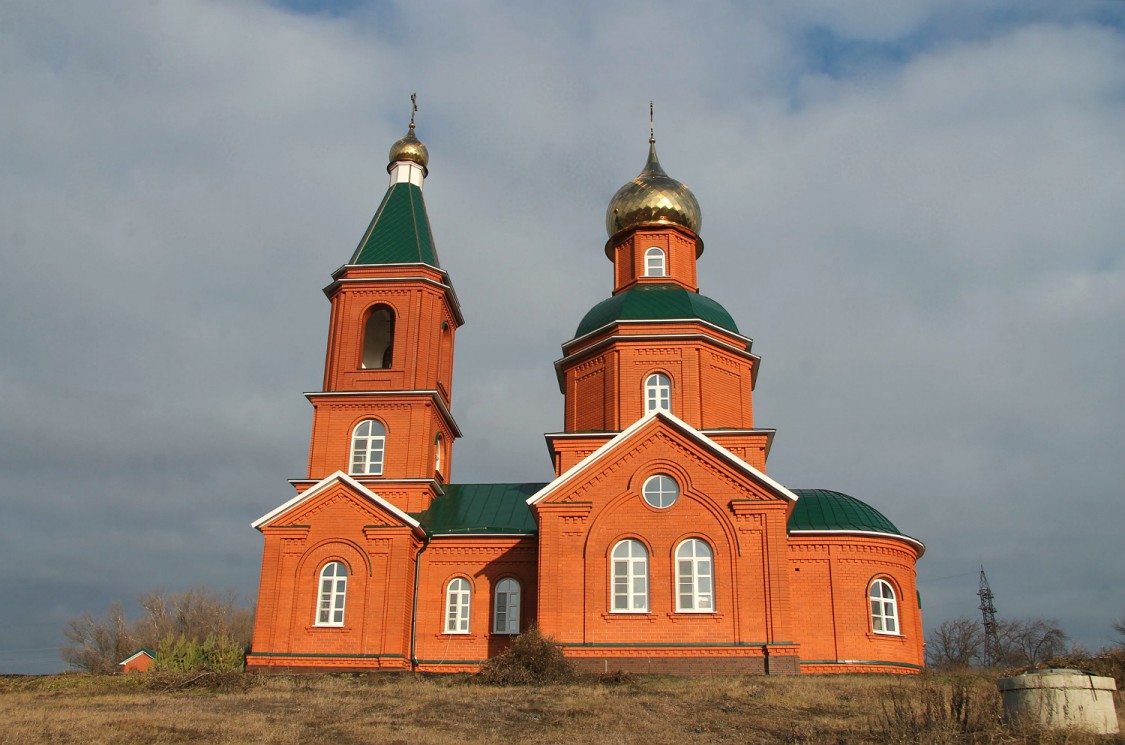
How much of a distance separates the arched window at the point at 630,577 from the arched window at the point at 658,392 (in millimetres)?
4789

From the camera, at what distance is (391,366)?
26625 millimetres

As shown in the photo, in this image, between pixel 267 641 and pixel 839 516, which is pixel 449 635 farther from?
pixel 839 516

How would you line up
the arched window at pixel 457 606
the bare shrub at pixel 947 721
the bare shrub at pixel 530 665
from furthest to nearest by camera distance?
the arched window at pixel 457 606
the bare shrub at pixel 530 665
the bare shrub at pixel 947 721

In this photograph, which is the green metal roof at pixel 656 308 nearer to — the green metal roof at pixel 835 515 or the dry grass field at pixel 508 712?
the green metal roof at pixel 835 515

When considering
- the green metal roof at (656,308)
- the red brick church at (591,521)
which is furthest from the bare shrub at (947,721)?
the green metal roof at (656,308)

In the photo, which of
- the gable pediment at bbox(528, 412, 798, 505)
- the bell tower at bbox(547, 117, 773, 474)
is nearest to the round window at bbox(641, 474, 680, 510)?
the gable pediment at bbox(528, 412, 798, 505)

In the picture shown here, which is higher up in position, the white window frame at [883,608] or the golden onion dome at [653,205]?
the golden onion dome at [653,205]

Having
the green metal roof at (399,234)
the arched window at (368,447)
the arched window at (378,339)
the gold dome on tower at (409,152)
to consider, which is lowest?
the arched window at (368,447)

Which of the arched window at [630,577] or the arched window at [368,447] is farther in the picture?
the arched window at [368,447]

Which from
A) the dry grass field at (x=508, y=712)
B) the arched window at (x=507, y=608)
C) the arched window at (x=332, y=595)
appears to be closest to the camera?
the dry grass field at (x=508, y=712)

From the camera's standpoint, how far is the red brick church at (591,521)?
69.0 ft

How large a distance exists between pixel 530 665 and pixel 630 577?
10.6ft

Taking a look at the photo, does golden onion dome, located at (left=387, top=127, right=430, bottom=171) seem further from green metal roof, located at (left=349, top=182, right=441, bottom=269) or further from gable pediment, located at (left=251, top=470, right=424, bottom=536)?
gable pediment, located at (left=251, top=470, right=424, bottom=536)

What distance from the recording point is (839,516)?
76.5 ft
